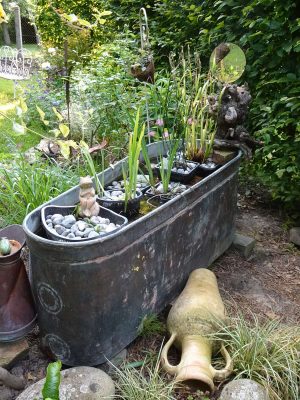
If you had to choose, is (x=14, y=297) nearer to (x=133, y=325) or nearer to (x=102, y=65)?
(x=133, y=325)

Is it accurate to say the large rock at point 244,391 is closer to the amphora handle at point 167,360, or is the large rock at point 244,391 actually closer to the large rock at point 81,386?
the amphora handle at point 167,360

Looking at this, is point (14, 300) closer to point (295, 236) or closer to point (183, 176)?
point (183, 176)

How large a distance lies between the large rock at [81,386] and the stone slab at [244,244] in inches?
62.4

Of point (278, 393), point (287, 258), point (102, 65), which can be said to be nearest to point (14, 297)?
point (278, 393)

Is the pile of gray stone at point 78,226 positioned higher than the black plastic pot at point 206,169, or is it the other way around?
the black plastic pot at point 206,169

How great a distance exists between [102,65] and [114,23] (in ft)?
6.31

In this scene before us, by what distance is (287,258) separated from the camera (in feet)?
10.6

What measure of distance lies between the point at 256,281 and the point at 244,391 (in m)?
1.24

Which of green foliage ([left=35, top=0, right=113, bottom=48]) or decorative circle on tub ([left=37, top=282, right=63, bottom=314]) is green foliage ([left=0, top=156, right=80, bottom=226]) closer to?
decorative circle on tub ([left=37, top=282, right=63, bottom=314])

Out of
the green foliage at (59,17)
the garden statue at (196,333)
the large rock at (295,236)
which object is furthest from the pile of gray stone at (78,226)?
the green foliage at (59,17)

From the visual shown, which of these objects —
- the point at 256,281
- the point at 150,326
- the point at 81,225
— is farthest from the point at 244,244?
the point at 81,225

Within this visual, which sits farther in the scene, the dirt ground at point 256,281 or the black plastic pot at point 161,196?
the black plastic pot at point 161,196

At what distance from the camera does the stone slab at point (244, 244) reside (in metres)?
3.16

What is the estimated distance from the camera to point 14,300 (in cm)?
208
